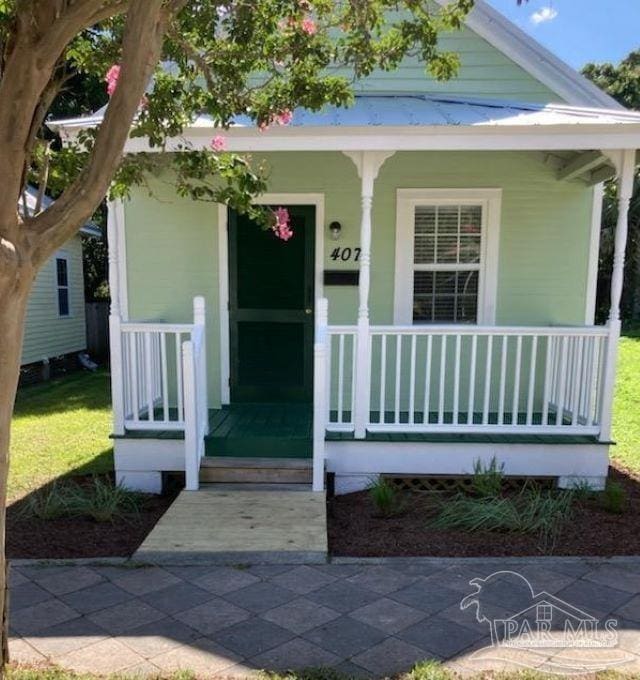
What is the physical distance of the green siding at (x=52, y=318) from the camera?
11.6 m

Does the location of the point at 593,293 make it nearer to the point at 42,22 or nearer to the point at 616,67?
the point at 42,22

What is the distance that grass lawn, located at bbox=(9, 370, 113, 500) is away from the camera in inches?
219

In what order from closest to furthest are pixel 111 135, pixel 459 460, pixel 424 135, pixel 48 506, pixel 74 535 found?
pixel 111 135 → pixel 74 535 → pixel 48 506 → pixel 424 135 → pixel 459 460

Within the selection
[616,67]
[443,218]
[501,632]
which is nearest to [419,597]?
[501,632]

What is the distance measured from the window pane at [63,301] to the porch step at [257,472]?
9.99 m

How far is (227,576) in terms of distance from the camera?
3369 mm

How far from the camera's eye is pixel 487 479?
4691 mm

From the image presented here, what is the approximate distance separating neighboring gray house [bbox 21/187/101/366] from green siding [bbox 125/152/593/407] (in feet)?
19.9

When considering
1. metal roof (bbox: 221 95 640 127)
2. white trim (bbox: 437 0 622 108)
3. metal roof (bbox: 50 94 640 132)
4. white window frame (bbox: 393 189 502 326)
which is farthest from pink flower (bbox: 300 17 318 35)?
white trim (bbox: 437 0 622 108)

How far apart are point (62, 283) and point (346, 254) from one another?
9.89 meters

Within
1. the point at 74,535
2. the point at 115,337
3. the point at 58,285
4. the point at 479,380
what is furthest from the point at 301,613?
the point at 58,285

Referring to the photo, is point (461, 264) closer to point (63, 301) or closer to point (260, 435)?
point (260, 435)

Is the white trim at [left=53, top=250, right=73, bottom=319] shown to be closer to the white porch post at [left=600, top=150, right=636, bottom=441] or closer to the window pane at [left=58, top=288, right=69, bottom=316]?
the window pane at [left=58, top=288, right=69, bottom=316]

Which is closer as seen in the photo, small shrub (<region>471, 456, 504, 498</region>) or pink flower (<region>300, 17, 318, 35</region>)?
pink flower (<region>300, 17, 318, 35</region>)
